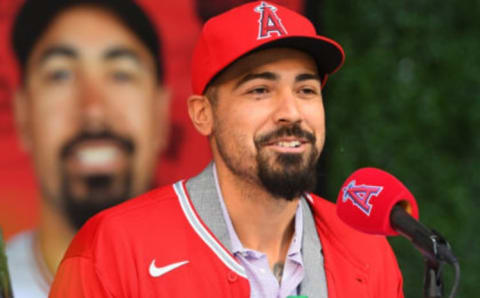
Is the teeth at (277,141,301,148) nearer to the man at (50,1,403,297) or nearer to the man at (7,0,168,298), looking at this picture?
the man at (50,1,403,297)

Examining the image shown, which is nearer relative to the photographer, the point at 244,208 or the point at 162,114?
the point at 244,208

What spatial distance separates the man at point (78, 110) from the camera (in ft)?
11.7

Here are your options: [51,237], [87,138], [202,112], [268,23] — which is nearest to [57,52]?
[87,138]

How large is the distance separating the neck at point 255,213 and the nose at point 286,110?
0.78 ft

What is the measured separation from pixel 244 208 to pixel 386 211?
24.8 inches

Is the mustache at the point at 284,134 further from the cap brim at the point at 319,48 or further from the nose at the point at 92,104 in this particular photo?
the nose at the point at 92,104

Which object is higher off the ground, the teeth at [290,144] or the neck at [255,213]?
the teeth at [290,144]

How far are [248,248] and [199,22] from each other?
1.71 m

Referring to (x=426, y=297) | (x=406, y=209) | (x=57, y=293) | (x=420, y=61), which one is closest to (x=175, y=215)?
(x=57, y=293)

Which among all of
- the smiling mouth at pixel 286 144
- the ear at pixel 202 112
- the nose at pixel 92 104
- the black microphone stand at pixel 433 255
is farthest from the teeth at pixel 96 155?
the black microphone stand at pixel 433 255

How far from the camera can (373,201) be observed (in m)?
1.86

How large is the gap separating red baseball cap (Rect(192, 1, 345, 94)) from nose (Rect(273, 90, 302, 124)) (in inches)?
6.2

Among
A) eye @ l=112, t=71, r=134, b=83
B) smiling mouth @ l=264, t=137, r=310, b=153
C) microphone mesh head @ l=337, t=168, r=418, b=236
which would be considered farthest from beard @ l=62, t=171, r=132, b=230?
microphone mesh head @ l=337, t=168, r=418, b=236

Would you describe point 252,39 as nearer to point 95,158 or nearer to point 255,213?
point 255,213
